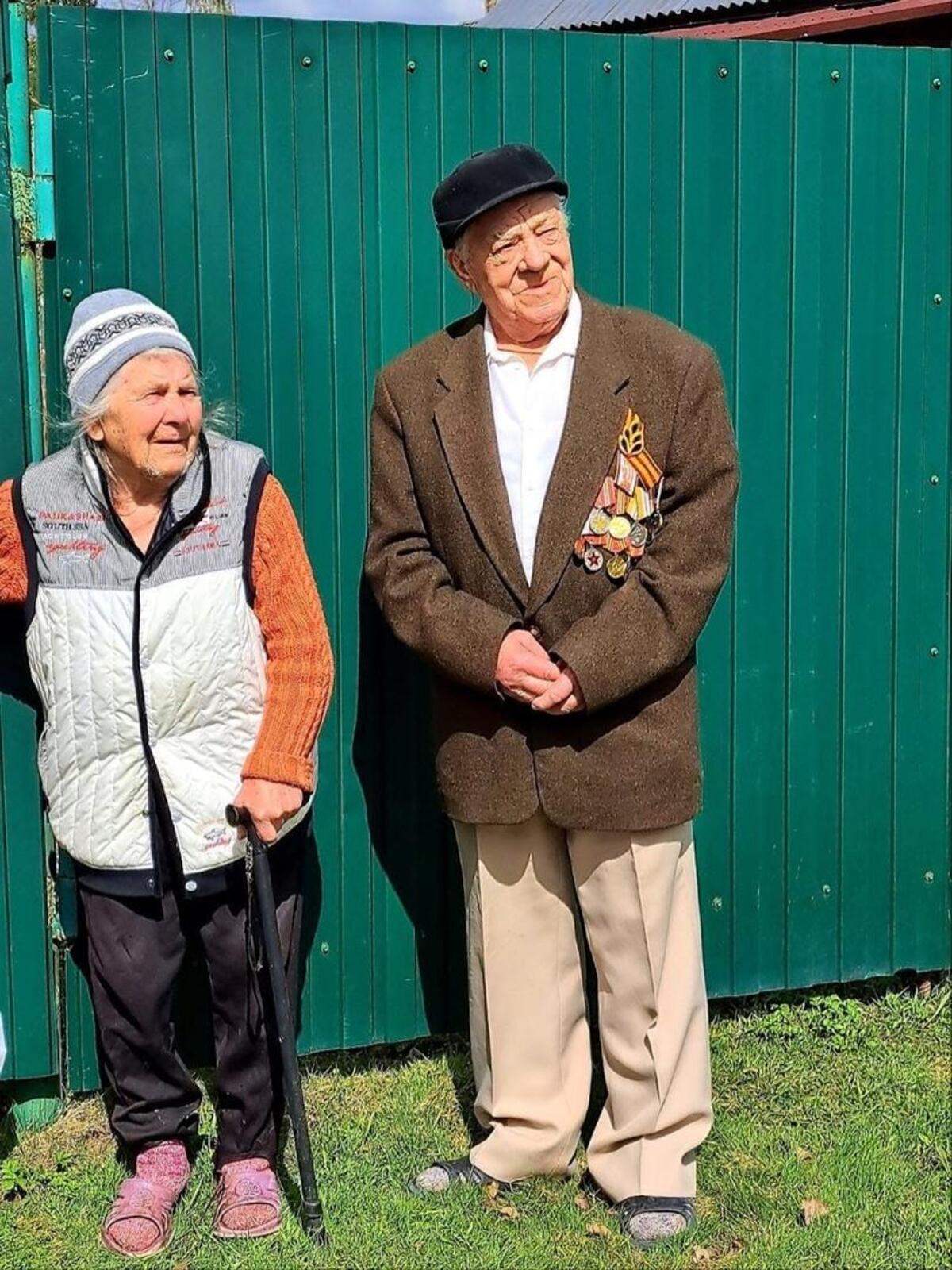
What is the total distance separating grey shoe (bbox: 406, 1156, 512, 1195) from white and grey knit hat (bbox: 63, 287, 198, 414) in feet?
5.58

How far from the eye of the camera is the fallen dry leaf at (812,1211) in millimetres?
3000

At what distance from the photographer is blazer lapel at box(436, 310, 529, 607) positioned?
2854mm

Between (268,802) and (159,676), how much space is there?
→ 0.31 m

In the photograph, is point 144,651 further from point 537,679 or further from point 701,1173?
point 701,1173

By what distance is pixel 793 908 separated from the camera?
3.81m

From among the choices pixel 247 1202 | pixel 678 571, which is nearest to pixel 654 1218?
pixel 247 1202

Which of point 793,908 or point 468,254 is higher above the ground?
point 468,254

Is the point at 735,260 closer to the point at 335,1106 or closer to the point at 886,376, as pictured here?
the point at 886,376

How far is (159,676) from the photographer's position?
280cm

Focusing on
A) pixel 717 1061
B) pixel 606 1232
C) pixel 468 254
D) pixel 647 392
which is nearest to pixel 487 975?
pixel 606 1232

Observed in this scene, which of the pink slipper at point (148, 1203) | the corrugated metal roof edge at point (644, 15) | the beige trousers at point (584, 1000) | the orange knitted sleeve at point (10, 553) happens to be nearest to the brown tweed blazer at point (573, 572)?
the beige trousers at point (584, 1000)

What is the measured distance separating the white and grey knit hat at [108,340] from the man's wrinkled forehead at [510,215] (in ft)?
1.95

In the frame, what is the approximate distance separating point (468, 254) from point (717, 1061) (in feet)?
6.64

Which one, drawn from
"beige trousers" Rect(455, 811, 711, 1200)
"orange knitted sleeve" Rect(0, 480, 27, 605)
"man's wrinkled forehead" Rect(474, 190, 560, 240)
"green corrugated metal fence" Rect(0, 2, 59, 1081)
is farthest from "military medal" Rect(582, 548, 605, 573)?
"green corrugated metal fence" Rect(0, 2, 59, 1081)
